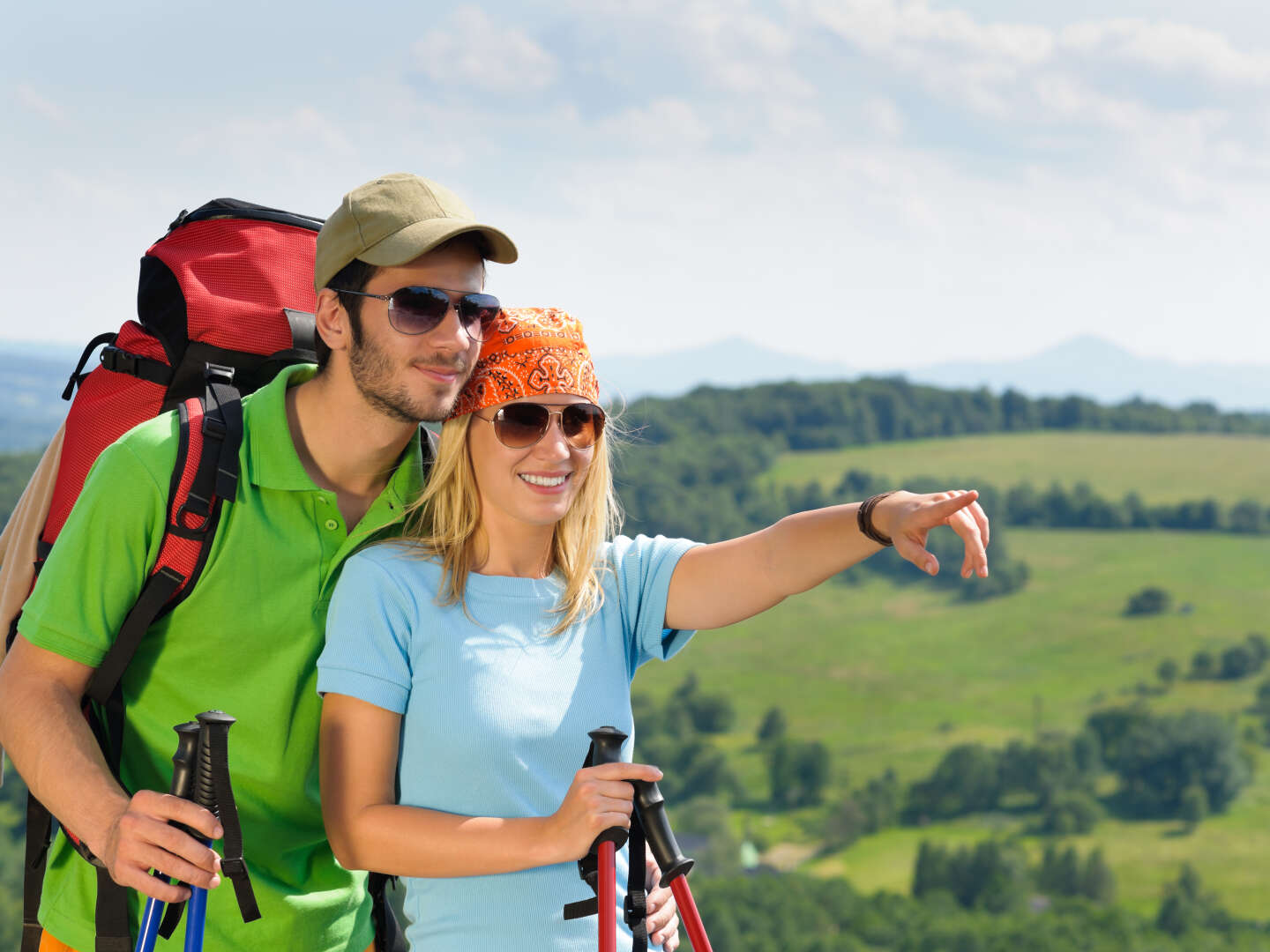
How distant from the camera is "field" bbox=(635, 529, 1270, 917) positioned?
334 feet

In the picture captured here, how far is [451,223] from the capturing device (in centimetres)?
283

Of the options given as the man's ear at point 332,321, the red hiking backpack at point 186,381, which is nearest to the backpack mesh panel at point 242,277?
the red hiking backpack at point 186,381

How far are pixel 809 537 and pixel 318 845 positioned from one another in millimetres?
1313

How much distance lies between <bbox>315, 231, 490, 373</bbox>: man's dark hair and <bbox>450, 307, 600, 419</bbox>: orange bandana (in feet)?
0.53

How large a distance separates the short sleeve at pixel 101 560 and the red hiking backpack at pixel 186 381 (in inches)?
1.4

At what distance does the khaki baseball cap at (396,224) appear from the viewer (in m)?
2.83

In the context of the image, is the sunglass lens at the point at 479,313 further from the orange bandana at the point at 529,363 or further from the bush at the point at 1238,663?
the bush at the point at 1238,663

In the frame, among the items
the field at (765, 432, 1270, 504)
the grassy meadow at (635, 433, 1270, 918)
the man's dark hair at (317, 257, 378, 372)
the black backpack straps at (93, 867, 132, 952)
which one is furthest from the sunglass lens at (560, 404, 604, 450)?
the field at (765, 432, 1270, 504)

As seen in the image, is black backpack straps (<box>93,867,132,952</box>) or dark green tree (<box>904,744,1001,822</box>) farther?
dark green tree (<box>904,744,1001,822</box>)

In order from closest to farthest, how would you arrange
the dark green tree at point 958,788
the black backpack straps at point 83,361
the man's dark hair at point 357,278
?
the man's dark hair at point 357,278, the black backpack straps at point 83,361, the dark green tree at point 958,788

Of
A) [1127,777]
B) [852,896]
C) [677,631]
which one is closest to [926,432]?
[1127,777]

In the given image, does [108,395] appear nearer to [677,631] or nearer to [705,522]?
[677,631]

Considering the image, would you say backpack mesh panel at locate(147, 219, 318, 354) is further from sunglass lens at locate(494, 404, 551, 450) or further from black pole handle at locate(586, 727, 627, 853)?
black pole handle at locate(586, 727, 627, 853)

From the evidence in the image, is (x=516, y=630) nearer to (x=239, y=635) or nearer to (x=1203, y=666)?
(x=239, y=635)
